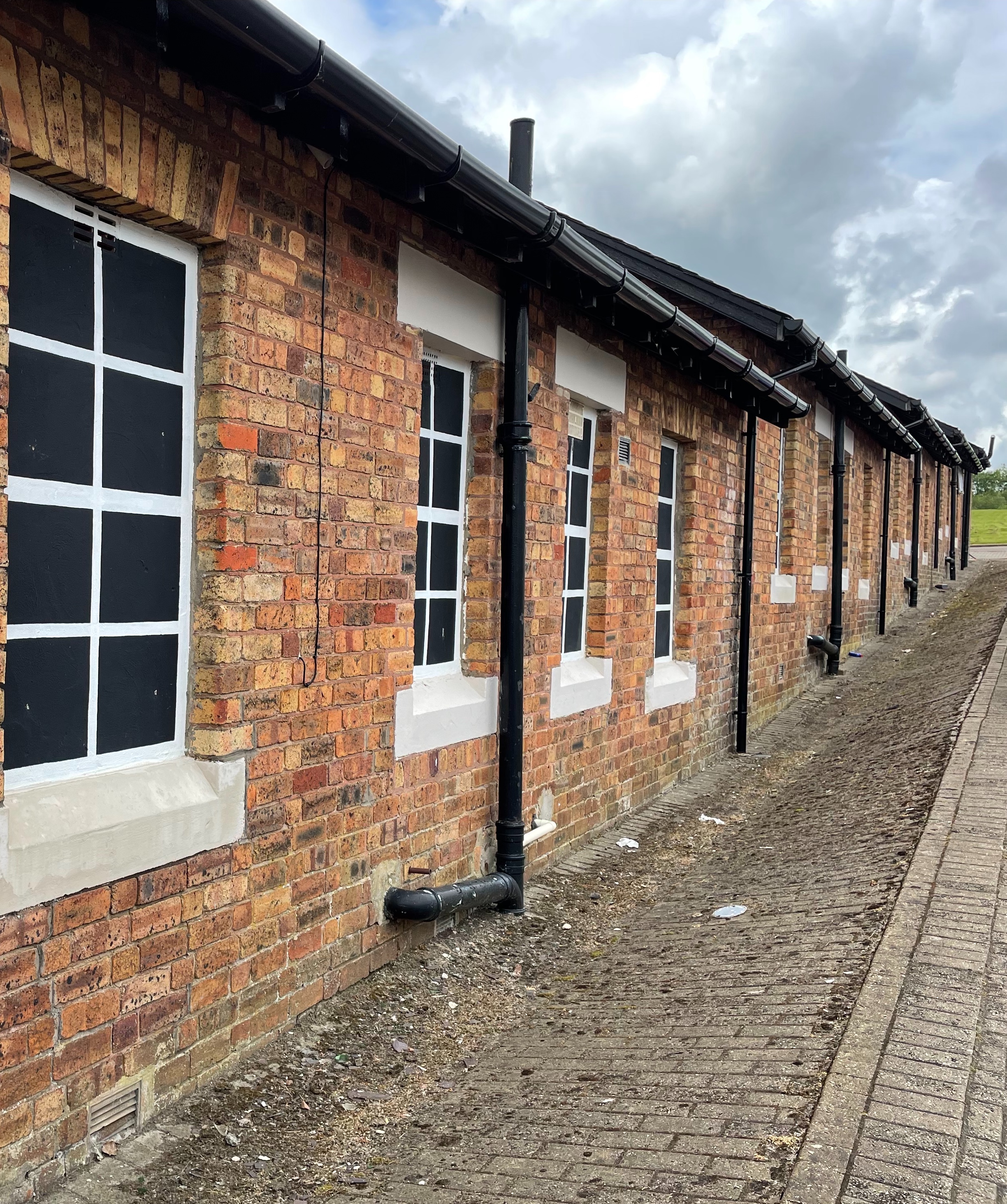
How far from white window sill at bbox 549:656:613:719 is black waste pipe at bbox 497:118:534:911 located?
Result: 66cm

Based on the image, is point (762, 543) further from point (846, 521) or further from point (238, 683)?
point (238, 683)

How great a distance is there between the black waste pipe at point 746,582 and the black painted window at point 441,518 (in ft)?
15.8

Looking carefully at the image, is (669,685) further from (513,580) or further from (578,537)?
(513,580)

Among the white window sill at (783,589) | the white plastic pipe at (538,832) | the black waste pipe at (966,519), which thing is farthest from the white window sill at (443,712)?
the black waste pipe at (966,519)

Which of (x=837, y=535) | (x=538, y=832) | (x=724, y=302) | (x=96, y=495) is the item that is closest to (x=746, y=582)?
(x=724, y=302)

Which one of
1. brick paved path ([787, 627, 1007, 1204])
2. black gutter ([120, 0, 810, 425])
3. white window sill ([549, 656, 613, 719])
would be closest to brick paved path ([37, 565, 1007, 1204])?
brick paved path ([787, 627, 1007, 1204])

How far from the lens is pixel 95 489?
3.11 metres

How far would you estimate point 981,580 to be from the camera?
2291 cm

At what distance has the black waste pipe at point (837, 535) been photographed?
43.9 feet

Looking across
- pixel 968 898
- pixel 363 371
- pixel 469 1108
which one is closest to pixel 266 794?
pixel 469 1108

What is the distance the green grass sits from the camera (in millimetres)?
44562

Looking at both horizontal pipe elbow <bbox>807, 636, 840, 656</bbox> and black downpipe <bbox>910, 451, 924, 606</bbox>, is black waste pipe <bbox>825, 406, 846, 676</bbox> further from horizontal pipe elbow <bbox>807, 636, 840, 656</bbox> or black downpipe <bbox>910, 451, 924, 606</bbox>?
black downpipe <bbox>910, 451, 924, 606</bbox>

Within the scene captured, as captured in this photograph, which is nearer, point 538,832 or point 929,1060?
point 929,1060

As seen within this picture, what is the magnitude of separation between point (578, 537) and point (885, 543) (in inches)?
487
